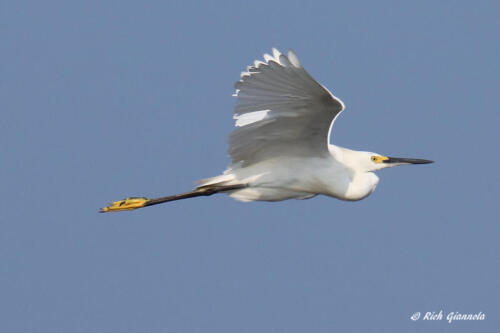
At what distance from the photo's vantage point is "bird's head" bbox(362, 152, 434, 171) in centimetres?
1102

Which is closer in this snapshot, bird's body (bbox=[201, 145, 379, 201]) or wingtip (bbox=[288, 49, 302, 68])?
wingtip (bbox=[288, 49, 302, 68])

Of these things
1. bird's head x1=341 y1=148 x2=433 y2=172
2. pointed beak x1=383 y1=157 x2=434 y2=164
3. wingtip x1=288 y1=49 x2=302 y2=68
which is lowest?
pointed beak x1=383 y1=157 x2=434 y2=164

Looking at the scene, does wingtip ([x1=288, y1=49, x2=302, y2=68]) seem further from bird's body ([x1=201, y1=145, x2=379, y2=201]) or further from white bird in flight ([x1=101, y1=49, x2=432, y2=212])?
bird's body ([x1=201, y1=145, x2=379, y2=201])

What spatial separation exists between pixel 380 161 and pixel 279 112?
2201 mm

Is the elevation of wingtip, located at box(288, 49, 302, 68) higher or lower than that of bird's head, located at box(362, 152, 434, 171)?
higher

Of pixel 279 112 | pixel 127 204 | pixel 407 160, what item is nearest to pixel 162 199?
pixel 127 204

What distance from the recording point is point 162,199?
1110cm

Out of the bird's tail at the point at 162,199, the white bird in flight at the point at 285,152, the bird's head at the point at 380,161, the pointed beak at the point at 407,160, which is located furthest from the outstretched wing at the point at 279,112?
the pointed beak at the point at 407,160

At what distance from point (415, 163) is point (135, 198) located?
3.62 meters

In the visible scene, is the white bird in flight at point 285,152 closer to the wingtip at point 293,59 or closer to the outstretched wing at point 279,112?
the outstretched wing at point 279,112

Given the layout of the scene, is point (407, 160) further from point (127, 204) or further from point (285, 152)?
point (127, 204)

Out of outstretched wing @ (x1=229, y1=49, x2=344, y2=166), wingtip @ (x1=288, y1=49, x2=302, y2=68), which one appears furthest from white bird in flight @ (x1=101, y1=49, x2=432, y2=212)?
wingtip @ (x1=288, y1=49, x2=302, y2=68)

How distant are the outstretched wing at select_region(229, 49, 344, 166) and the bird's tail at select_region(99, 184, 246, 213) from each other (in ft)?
1.23

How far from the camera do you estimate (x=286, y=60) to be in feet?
27.9
